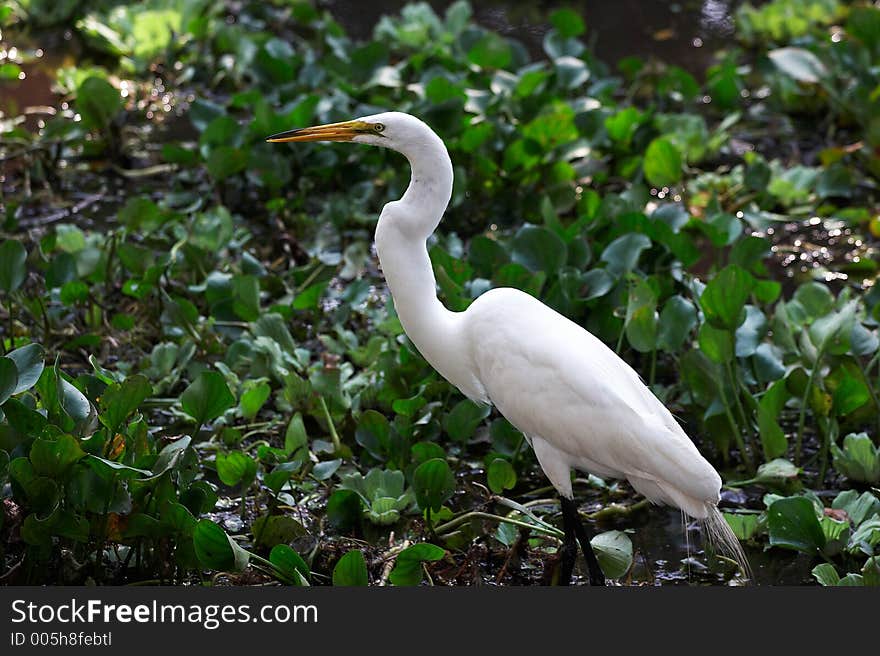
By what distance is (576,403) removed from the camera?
10.3 ft

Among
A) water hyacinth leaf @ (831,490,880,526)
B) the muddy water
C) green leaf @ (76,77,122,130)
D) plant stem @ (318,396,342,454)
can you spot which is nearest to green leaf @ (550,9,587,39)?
the muddy water

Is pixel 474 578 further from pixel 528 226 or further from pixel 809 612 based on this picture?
pixel 528 226

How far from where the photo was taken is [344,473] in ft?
12.7

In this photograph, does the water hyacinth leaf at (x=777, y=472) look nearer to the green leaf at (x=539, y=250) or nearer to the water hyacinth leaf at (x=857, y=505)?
the water hyacinth leaf at (x=857, y=505)

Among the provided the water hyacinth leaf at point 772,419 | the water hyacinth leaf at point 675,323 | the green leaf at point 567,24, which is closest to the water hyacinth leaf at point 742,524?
the water hyacinth leaf at point 772,419

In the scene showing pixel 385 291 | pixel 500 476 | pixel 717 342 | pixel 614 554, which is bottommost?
pixel 385 291

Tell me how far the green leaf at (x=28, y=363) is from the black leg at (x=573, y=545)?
133 centimetres

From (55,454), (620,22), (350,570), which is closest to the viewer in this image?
(55,454)

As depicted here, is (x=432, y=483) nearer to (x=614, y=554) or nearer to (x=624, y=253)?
(x=614, y=554)

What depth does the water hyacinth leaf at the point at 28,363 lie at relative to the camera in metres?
2.95

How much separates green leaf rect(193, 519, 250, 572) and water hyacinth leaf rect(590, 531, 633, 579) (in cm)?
94

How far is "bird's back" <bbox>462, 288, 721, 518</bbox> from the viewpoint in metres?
3.07

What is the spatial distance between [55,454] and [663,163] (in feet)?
11.5

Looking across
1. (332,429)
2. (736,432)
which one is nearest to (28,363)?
(332,429)
